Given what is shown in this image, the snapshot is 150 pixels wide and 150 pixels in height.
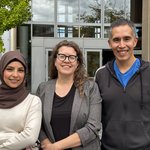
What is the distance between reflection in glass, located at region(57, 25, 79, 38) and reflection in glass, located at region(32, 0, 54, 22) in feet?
2.80

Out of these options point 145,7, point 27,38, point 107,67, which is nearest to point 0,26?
point 107,67

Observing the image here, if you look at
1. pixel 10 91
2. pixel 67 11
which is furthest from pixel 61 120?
pixel 67 11

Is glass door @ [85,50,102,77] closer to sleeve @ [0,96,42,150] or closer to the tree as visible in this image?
the tree

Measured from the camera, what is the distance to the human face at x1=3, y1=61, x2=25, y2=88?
11.1ft

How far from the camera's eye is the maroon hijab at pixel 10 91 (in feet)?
11.0

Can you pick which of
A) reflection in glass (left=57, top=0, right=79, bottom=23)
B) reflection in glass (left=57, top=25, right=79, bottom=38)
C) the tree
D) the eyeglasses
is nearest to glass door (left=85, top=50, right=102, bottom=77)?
reflection in glass (left=57, top=25, right=79, bottom=38)

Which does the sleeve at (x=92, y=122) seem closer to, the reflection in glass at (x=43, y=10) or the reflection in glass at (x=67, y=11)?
the reflection in glass at (x=43, y=10)

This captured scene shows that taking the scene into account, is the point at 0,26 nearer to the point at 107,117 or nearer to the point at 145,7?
the point at 107,117

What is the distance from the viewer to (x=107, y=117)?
3.56m

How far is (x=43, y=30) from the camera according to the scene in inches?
922

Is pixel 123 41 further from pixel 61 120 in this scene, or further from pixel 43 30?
pixel 43 30

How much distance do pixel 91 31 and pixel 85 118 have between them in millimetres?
20656

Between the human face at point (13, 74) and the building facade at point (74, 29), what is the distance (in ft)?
59.8

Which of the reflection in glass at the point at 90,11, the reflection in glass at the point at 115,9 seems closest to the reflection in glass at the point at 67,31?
the reflection in glass at the point at 90,11
